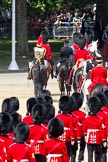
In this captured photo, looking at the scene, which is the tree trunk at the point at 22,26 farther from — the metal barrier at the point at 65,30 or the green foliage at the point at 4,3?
the metal barrier at the point at 65,30

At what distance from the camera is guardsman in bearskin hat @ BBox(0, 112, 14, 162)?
1214 cm

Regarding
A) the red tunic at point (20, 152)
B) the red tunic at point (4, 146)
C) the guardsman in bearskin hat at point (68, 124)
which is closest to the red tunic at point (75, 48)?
the guardsman in bearskin hat at point (68, 124)

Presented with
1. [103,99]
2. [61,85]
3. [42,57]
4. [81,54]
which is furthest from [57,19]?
[103,99]

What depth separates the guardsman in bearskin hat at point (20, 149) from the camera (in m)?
11.8

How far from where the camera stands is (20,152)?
1180 cm

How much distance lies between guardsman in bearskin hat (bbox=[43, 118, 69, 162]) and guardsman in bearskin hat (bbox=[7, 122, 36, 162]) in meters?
0.48

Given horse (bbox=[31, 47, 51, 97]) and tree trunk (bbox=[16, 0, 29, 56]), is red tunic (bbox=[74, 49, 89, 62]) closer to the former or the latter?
horse (bbox=[31, 47, 51, 97])

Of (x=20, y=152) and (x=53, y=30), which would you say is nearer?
(x=20, y=152)

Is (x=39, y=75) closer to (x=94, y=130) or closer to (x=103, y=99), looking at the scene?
(x=103, y=99)

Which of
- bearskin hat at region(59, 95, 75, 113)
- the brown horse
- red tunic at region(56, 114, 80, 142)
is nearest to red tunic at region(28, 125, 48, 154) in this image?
red tunic at region(56, 114, 80, 142)

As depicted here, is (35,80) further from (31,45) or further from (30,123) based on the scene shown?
(31,45)

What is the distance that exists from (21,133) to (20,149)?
305 millimetres

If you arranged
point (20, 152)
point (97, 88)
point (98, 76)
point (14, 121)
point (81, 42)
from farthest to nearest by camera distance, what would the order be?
point (81, 42)
point (98, 76)
point (97, 88)
point (14, 121)
point (20, 152)

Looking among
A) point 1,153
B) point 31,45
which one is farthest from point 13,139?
point 31,45
